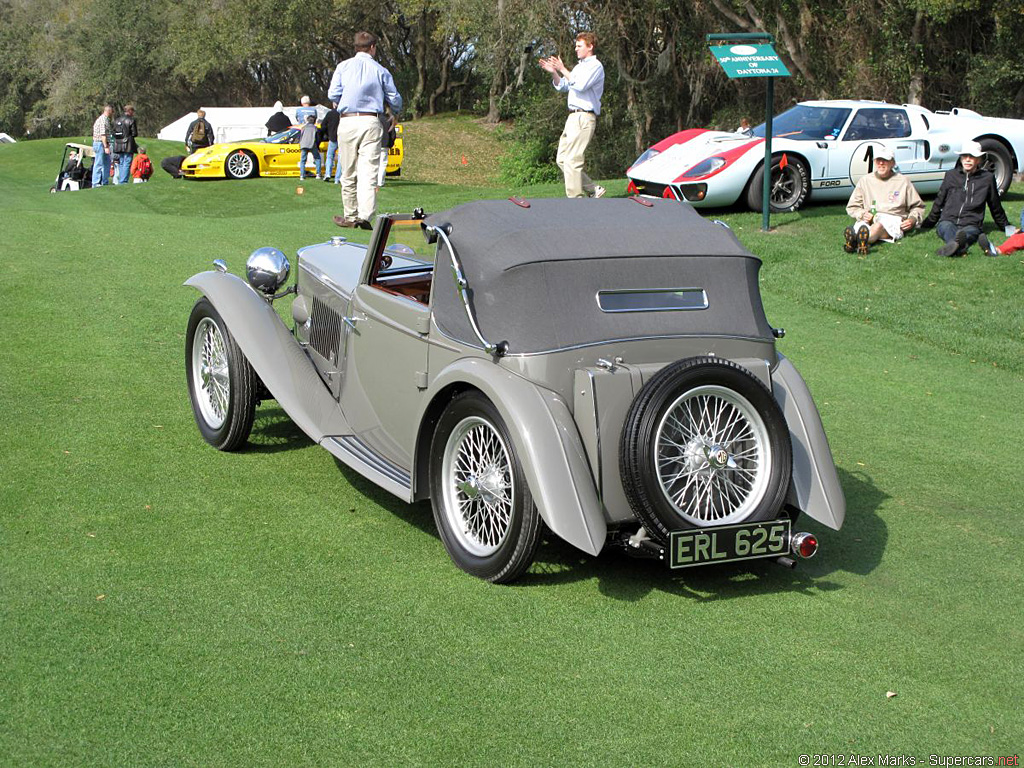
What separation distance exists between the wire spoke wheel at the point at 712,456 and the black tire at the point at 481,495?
0.60 meters

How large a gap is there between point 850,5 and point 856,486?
23.7 meters

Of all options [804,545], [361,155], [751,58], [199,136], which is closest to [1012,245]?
[751,58]

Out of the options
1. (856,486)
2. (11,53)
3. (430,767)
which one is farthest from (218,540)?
(11,53)

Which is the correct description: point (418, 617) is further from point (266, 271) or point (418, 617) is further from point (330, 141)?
point (330, 141)

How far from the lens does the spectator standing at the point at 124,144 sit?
80.5ft

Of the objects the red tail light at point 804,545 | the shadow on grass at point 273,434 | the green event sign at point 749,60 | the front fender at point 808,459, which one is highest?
the green event sign at point 749,60

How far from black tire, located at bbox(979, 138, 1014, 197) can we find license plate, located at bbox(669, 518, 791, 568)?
48.1 feet

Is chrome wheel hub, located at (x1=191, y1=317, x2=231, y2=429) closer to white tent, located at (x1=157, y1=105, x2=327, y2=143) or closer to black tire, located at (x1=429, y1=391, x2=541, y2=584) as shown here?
black tire, located at (x1=429, y1=391, x2=541, y2=584)

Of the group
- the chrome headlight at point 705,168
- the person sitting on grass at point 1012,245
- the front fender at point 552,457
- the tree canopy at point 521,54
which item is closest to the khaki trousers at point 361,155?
the chrome headlight at point 705,168

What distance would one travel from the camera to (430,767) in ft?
10.9

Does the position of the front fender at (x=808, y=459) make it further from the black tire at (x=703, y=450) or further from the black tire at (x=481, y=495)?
the black tire at (x=481, y=495)

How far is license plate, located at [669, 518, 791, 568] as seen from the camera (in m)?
4.33

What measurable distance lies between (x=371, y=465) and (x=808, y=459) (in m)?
2.07

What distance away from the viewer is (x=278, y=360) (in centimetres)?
606
